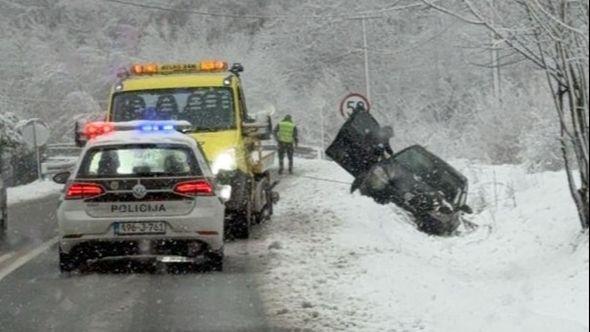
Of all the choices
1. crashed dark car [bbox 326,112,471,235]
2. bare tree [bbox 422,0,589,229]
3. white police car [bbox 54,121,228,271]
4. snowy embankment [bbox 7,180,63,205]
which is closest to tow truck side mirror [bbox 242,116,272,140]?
white police car [bbox 54,121,228,271]

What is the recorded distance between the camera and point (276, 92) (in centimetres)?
6072

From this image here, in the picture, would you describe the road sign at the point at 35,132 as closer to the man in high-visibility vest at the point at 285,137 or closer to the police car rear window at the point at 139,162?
the man in high-visibility vest at the point at 285,137

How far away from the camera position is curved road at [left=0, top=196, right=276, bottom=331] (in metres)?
9.20

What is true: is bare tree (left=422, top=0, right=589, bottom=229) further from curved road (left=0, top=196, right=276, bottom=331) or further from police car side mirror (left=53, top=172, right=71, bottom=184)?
police car side mirror (left=53, top=172, right=71, bottom=184)

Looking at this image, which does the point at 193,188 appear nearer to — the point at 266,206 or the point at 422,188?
the point at 266,206

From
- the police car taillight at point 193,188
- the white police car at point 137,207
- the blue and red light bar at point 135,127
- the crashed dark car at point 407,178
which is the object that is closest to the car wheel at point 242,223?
the blue and red light bar at point 135,127

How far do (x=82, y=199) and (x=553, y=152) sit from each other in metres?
16.2

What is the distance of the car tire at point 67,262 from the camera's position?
38.8ft

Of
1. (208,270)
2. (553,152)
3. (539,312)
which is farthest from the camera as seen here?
(553,152)

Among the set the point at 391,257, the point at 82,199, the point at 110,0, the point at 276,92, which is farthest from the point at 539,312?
the point at 110,0

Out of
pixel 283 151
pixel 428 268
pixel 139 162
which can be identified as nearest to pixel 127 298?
pixel 139 162

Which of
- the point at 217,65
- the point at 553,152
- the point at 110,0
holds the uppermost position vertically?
the point at 110,0

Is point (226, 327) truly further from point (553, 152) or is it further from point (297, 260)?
point (553, 152)

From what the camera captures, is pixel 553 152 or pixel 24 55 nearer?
pixel 553 152
